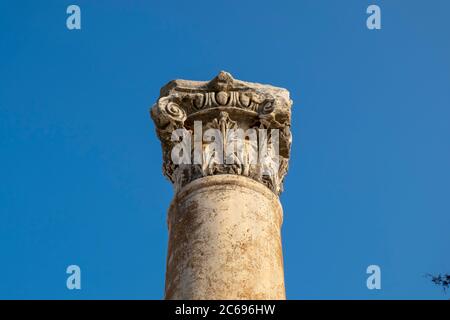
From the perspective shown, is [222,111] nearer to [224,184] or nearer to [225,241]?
[224,184]

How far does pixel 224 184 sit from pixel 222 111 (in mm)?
1294

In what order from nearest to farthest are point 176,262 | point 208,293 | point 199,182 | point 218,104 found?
point 208,293, point 176,262, point 199,182, point 218,104

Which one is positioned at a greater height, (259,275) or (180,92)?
(180,92)

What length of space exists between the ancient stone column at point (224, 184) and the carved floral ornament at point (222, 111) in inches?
0.5

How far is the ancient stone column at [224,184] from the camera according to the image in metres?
9.80

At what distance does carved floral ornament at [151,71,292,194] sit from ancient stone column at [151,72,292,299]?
13mm

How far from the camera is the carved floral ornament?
11.9 m

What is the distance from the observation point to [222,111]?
11.8 m

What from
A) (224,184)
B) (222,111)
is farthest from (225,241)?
(222,111)

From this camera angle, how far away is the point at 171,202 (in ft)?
37.3
